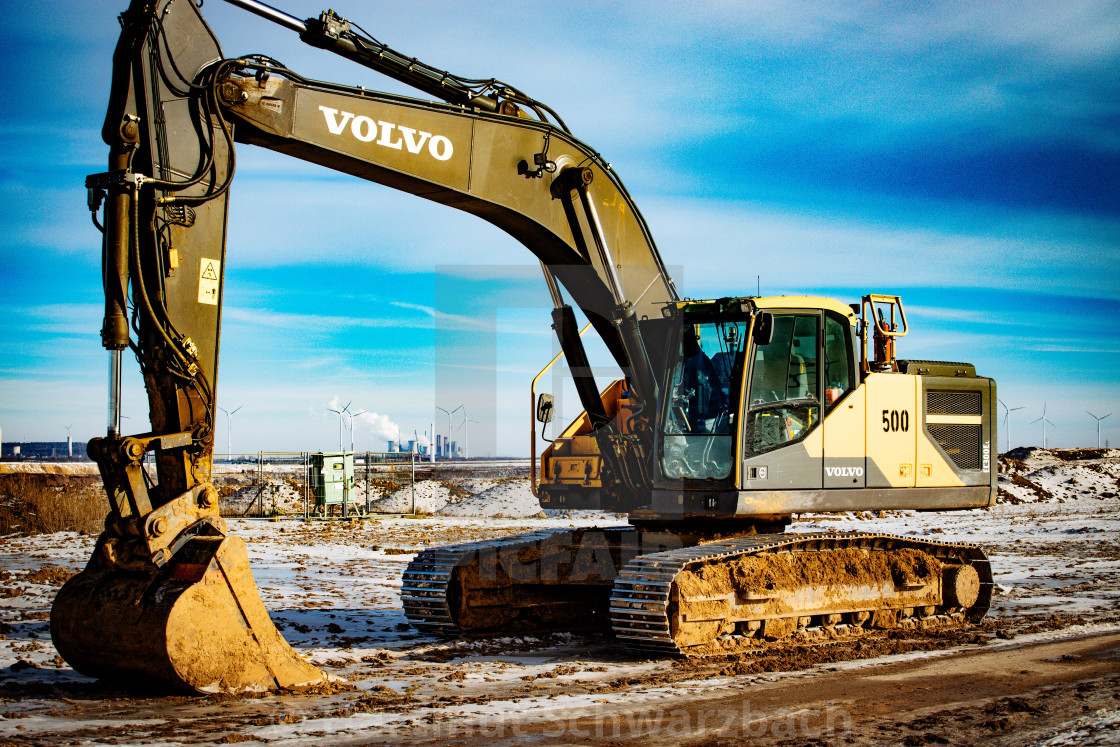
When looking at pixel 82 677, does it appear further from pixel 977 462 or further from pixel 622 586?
pixel 977 462

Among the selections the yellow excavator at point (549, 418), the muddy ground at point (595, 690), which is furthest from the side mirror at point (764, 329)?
the muddy ground at point (595, 690)

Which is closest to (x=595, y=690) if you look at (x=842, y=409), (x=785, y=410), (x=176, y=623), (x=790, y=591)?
(x=790, y=591)

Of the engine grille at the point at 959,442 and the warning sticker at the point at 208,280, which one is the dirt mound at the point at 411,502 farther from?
the warning sticker at the point at 208,280

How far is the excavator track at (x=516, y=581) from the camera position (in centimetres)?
1005

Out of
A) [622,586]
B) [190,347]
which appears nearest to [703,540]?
[622,586]

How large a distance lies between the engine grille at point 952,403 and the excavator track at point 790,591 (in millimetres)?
1448

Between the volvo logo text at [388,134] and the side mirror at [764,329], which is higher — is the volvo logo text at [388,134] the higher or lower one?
the higher one

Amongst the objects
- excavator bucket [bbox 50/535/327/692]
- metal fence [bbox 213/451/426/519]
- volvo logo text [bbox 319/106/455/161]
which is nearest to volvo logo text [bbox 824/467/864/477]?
volvo logo text [bbox 319/106/455/161]

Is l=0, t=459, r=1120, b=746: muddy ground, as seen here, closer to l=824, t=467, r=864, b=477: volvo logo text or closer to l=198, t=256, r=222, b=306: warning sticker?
l=824, t=467, r=864, b=477: volvo logo text

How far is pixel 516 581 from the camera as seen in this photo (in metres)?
10.4

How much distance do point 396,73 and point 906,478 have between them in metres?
6.46

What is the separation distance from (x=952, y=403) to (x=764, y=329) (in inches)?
124

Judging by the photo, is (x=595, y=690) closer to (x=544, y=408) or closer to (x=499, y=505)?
(x=544, y=408)

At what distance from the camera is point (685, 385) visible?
9492 millimetres
